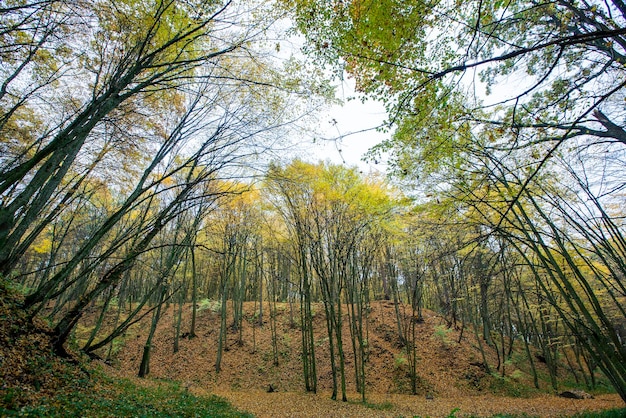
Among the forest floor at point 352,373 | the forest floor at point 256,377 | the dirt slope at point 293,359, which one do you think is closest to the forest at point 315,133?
the forest floor at point 256,377

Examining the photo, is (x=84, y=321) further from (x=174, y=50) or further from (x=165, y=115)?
(x=174, y=50)

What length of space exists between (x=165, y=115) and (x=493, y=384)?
1591 centimetres

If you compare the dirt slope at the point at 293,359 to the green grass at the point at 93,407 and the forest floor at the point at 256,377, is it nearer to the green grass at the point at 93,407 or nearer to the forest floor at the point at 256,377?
the forest floor at the point at 256,377

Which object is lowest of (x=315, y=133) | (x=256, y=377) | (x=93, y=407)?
(x=256, y=377)

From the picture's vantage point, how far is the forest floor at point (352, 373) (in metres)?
8.61

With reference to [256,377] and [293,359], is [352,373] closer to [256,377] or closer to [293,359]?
[293,359]

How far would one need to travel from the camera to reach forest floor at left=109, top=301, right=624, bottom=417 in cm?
861

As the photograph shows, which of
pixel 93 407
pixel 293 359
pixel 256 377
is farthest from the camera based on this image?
pixel 293 359

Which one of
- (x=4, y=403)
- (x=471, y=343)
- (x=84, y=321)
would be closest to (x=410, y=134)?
(x=4, y=403)

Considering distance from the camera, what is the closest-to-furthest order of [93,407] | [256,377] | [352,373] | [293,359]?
[93,407]
[352,373]
[256,377]
[293,359]

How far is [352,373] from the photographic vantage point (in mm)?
12336

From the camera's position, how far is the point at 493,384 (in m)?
11.5

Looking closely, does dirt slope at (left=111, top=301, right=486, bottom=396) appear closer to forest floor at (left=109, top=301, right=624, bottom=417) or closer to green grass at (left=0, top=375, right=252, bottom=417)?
forest floor at (left=109, top=301, right=624, bottom=417)

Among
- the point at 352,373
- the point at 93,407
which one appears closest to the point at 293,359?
the point at 352,373
